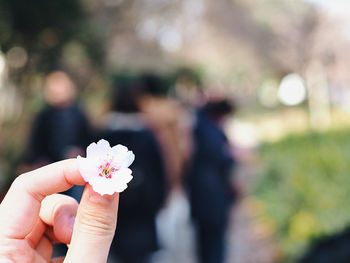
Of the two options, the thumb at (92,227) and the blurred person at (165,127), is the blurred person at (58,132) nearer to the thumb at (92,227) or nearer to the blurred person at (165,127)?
the blurred person at (165,127)

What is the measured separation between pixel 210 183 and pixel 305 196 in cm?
205

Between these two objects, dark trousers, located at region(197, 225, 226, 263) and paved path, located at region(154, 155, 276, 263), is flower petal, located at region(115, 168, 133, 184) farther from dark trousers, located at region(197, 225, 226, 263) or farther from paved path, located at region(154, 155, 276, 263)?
paved path, located at region(154, 155, 276, 263)

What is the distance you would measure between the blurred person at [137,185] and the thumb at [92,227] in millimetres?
1733

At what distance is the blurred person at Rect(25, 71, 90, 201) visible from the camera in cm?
379

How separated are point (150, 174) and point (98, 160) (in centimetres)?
192

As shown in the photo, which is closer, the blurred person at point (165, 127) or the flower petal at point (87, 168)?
the flower petal at point (87, 168)

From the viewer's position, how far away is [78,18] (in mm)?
6426

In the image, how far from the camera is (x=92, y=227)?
0.81 meters

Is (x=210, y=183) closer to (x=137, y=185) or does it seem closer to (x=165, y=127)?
(x=137, y=185)

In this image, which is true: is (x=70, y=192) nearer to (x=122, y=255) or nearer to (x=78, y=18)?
(x=122, y=255)

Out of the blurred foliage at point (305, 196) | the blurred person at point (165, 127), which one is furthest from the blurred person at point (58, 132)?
the blurred foliage at point (305, 196)

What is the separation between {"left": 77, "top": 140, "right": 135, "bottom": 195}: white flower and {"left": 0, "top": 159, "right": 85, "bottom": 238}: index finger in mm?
40

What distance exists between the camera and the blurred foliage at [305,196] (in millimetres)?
4298

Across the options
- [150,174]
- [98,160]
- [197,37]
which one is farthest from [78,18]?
[197,37]
